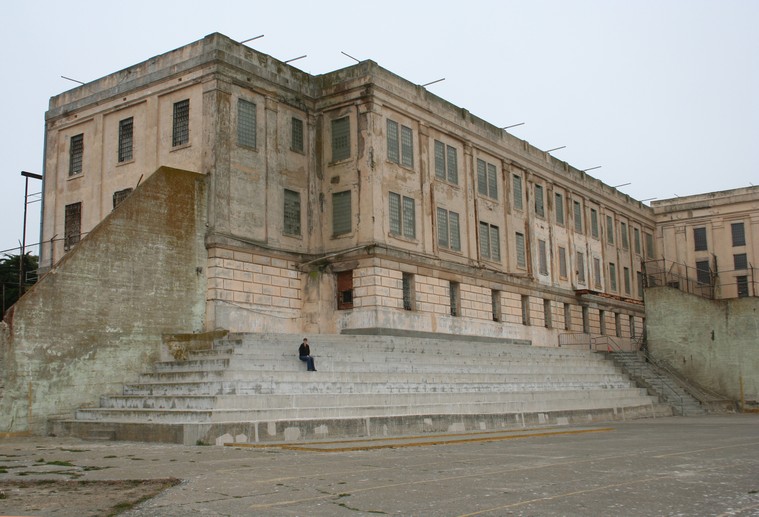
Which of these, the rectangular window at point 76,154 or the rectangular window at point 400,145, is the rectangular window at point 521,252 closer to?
the rectangular window at point 400,145

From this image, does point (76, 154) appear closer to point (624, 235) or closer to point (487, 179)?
point (487, 179)

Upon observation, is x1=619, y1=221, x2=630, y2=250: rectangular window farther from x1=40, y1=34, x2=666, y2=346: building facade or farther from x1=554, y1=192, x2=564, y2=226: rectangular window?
x1=40, y1=34, x2=666, y2=346: building facade

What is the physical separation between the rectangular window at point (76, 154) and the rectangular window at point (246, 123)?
25.6ft

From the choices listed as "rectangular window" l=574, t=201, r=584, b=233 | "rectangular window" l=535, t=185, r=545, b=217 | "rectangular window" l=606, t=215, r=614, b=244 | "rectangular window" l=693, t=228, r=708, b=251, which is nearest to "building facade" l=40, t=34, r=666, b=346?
"rectangular window" l=535, t=185, r=545, b=217

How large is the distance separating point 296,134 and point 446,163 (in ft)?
26.3

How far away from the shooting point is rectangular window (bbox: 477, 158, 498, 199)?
135 feet

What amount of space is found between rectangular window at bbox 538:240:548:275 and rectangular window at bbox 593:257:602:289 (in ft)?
20.1

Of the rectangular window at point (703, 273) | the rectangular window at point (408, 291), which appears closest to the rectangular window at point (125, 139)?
the rectangular window at point (408, 291)

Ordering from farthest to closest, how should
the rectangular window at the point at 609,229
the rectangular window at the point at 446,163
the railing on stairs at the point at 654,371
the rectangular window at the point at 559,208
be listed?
the rectangular window at the point at 609,229, the rectangular window at the point at 559,208, the rectangular window at the point at 446,163, the railing on stairs at the point at 654,371

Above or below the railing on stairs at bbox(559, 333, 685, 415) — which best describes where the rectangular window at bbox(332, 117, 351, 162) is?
above

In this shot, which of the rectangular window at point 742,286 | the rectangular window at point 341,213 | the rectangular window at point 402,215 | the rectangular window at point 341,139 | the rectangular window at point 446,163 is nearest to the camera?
the rectangular window at point 341,213

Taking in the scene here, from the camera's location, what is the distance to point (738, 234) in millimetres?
56750

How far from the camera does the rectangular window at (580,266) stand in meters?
48.5

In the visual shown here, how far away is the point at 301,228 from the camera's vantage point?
109 ft
